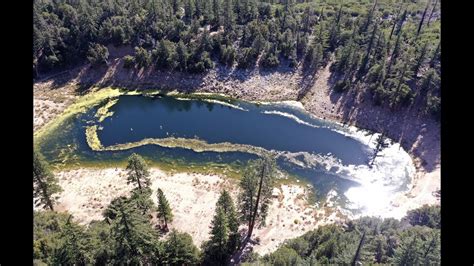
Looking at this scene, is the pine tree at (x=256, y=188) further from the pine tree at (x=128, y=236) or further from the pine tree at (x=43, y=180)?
the pine tree at (x=43, y=180)

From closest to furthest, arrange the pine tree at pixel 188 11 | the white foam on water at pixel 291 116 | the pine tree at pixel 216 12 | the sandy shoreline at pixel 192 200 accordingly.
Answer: the sandy shoreline at pixel 192 200
the white foam on water at pixel 291 116
the pine tree at pixel 216 12
the pine tree at pixel 188 11

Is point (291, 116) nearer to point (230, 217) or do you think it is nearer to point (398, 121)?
point (398, 121)

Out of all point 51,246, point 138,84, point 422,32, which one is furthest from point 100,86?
point 422,32

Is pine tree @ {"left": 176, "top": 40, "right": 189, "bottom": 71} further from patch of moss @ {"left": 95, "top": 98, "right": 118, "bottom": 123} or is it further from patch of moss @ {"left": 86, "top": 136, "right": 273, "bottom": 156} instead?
patch of moss @ {"left": 86, "top": 136, "right": 273, "bottom": 156}

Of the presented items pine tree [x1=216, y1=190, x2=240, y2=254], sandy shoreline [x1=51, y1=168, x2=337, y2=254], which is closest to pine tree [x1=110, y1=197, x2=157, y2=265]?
pine tree [x1=216, y1=190, x2=240, y2=254]

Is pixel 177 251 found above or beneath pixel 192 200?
above

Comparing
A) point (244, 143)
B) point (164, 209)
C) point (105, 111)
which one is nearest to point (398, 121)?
point (244, 143)

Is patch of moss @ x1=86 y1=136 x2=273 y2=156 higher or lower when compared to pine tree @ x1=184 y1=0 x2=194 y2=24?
lower

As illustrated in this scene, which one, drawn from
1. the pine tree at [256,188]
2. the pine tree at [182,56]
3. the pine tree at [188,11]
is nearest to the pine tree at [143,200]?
the pine tree at [256,188]
